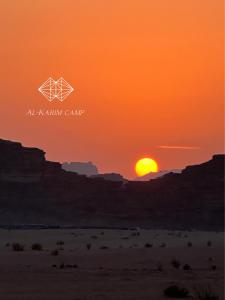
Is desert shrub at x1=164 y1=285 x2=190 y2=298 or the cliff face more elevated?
the cliff face

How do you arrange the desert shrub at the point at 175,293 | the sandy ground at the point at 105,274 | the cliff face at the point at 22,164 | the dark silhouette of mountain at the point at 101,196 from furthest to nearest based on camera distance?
the cliff face at the point at 22,164 → the dark silhouette of mountain at the point at 101,196 → the sandy ground at the point at 105,274 → the desert shrub at the point at 175,293

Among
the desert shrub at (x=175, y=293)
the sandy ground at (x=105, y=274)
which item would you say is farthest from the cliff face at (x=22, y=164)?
the desert shrub at (x=175, y=293)

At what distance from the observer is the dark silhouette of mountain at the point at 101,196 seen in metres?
128

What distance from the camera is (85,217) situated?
13175 centimetres

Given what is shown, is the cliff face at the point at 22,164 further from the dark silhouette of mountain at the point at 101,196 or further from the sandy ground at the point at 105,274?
the sandy ground at the point at 105,274

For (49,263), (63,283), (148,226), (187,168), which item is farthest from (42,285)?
(187,168)

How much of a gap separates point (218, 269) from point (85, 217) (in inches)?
4176

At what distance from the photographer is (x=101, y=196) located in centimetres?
13650

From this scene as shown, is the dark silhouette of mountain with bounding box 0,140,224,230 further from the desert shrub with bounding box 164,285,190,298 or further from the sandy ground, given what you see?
the desert shrub with bounding box 164,285,190,298

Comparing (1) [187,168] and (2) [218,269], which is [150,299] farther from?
(1) [187,168]

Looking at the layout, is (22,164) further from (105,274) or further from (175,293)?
(175,293)

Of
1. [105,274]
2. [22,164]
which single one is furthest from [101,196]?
[105,274]

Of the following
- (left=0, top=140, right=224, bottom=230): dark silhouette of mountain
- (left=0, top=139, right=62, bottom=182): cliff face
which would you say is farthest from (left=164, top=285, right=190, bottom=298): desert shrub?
(left=0, top=139, right=62, bottom=182): cliff face

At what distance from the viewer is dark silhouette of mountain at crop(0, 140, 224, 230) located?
12756 centimetres
